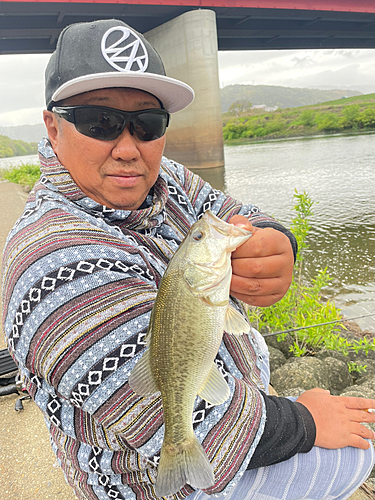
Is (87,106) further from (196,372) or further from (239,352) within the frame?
(239,352)

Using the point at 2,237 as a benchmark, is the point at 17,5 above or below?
above

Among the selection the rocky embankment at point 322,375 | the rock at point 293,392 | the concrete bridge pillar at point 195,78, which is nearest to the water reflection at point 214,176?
the concrete bridge pillar at point 195,78

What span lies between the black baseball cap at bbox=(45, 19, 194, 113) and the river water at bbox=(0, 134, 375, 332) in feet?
16.2

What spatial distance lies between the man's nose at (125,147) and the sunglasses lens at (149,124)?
0.03 metres

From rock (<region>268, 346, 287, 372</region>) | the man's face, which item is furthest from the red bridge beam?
the man's face

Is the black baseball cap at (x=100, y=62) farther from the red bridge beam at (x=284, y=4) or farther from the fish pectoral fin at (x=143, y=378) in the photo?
the red bridge beam at (x=284, y=4)

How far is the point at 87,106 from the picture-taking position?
1488mm

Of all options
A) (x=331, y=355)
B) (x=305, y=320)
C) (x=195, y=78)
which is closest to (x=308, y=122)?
(x=195, y=78)

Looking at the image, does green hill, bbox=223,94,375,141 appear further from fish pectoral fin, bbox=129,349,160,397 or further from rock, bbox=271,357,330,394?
fish pectoral fin, bbox=129,349,160,397

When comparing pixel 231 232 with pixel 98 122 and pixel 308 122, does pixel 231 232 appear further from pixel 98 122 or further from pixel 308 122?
pixel 308 122

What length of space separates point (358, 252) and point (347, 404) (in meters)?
6.89

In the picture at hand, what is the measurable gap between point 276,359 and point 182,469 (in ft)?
9.26

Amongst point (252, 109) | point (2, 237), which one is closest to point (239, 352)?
point (2, 237)

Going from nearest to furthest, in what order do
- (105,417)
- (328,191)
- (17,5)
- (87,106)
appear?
(105,417), (87,106), (328,191), (17,5)
